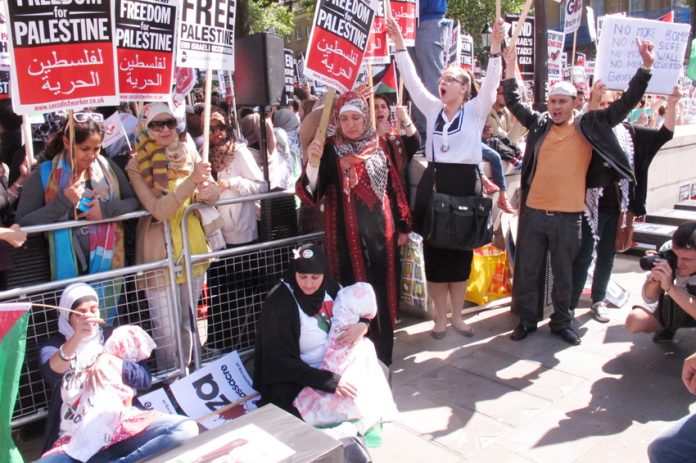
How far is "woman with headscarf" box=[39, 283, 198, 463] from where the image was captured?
8.96ft

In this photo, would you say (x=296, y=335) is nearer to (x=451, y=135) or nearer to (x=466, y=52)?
(x=451, y=135)

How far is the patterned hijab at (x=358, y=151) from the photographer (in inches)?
156

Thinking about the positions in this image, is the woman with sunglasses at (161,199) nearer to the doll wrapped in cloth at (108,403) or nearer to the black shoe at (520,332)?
the doll wrapped in cloth at (108,403)

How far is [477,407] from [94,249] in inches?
102

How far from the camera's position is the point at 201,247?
13.1 feet

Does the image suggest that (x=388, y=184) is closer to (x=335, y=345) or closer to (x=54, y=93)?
(x=335, y=345)

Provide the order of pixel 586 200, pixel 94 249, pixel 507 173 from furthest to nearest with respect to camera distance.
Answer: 1. pixel 507 173
2. pixel 586 200
3. pixel 94 249

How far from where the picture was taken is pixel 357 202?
4.03 m

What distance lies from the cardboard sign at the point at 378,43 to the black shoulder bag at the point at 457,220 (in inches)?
36.7

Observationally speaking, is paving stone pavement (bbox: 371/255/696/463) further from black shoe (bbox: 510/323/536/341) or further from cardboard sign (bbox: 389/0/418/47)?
cardboard sign (bbox: 389/0/418/47)

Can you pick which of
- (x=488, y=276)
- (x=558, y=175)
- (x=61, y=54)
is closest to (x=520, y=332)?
(x=488, y=276)

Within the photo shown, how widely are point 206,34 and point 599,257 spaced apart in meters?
3.81

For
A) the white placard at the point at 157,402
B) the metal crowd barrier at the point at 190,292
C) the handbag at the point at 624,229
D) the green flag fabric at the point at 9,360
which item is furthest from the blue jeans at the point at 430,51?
the green flag fabric at the point at 9,360

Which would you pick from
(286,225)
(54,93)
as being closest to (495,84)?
(286,225)
